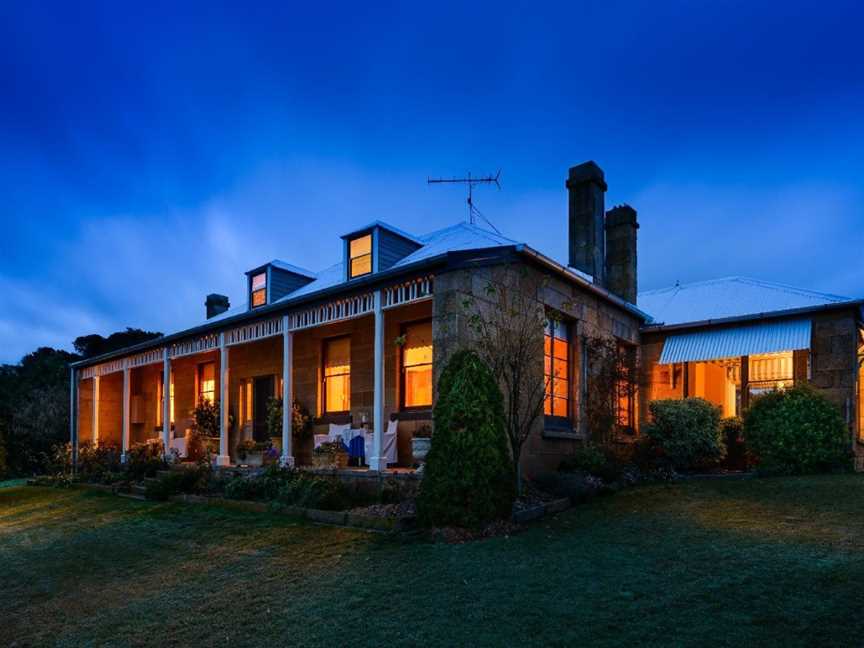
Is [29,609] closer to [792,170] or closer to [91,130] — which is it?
[91,130]

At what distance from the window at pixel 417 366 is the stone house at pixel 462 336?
28mm

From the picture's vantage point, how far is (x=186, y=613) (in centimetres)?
537

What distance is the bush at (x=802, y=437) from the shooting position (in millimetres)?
9992

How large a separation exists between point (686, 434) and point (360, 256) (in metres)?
7.46

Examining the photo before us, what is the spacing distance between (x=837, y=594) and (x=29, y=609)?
6881 millimetres

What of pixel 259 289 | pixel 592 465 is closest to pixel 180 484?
pixel 259 289

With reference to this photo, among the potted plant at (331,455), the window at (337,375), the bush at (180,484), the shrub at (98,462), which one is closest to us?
the potted plant at (331,455)

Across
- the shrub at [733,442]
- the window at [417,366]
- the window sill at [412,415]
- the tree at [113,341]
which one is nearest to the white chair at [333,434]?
the window sill at [412,415]

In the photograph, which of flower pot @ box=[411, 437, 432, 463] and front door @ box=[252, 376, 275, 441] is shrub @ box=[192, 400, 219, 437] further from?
flower pot @ box=[411, 437, 432, 463]

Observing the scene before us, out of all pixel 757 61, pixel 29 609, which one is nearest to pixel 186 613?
pixel 29 609

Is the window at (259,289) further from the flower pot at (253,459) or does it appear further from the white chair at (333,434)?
the white chair at (333,434)

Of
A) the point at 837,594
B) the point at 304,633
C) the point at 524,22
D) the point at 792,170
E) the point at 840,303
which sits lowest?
the point at 304,633

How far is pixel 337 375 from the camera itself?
13914mm

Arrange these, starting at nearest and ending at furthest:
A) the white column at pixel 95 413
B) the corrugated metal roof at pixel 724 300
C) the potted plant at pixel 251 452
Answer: the corrugated metal roof at pixel 724 300, the potted plant at pixel 251 452, the white column at pixel 95 413
